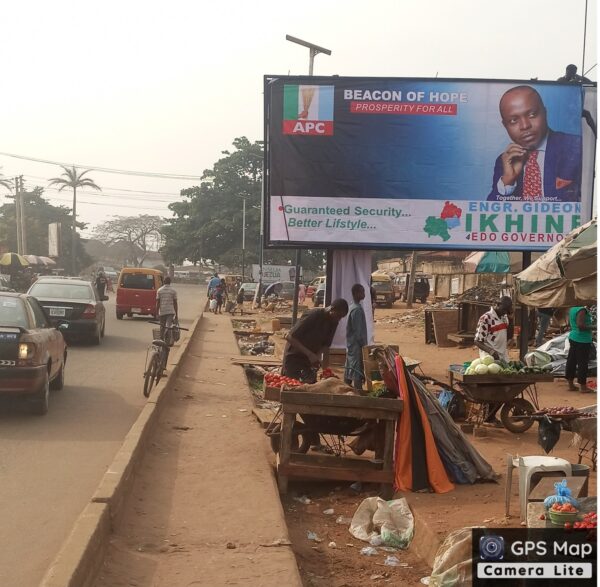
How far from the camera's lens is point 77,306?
719 inches

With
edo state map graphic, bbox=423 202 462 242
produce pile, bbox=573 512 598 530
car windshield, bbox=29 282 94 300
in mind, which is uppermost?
edo state map graphic, bbox=423 202 462 242

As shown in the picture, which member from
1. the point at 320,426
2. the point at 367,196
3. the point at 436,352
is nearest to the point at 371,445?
the point at 320,426

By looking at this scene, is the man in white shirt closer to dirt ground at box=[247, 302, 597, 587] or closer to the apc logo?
dirt ground at box=[247, 302, 597, 587]

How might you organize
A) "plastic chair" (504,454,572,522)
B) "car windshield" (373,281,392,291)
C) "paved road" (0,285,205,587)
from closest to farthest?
"paved road" (0,285,205,587)
"plastic chair" (504,454,572,522)
"car windshield" (373,281,392,291)

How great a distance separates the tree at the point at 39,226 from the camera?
70000 mm

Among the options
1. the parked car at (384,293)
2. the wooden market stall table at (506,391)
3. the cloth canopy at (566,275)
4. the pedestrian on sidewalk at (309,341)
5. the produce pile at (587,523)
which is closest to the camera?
the produce pile at (587,523)

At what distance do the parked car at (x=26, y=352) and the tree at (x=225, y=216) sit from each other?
175 ft

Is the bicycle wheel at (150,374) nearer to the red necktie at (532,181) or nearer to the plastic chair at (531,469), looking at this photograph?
the plastic chair at (531,469)

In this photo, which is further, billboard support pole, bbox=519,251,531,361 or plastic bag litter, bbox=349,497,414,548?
billboard support pole, bbox=519,251,531,361

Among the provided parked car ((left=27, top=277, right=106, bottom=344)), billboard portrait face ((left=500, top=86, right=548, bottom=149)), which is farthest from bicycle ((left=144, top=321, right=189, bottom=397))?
billboard portrait face ((left=500, top=86, right=548, bottom=149))

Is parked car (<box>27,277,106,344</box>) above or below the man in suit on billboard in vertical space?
below

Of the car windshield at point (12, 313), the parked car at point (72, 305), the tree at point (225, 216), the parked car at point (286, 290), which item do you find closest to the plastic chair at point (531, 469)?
the car windshield at point (12, 313)

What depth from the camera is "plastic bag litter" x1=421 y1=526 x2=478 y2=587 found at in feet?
15.2

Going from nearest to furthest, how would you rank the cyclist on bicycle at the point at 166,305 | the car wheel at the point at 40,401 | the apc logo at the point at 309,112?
the car wheel at the point at 40,401, the apc logo at the point at 309,112, the cyclist on bicycle at the point at 166,305
